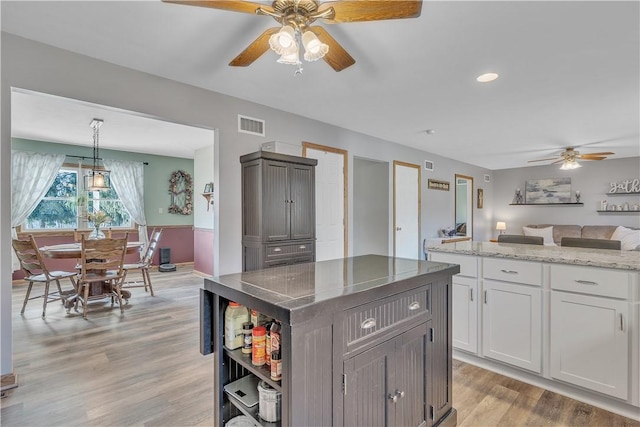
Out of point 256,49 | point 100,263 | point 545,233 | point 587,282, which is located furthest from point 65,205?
point 545,233

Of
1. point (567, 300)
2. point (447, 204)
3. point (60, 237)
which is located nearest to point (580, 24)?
point (567, 300)

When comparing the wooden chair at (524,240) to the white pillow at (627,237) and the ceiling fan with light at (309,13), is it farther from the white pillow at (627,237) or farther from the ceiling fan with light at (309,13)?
the white pillow at (627,237)

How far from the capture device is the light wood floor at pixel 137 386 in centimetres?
188

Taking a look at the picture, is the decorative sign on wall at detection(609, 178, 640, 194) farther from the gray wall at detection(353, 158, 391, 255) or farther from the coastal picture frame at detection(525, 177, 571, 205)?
the gray wall at detection(353, 158, 391, 255)

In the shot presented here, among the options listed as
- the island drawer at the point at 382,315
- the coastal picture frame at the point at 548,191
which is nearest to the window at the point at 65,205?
the island drawer at the point at 382,315

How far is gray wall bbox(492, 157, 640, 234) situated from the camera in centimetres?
690

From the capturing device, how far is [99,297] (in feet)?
13.3

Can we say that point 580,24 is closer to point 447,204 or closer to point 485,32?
point 485,32

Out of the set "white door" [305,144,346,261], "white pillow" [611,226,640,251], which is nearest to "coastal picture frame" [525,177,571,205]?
"white pillow" [611,226,640,251]

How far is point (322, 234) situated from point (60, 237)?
16.6 feet

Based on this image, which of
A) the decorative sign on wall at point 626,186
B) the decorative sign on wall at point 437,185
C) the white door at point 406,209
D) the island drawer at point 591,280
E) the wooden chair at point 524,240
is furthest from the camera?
the decorative sign on wall at point 626,186

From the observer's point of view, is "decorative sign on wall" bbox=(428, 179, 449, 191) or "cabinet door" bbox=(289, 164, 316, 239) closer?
"cabinet door" bbox=(289, 164, 316, 239)

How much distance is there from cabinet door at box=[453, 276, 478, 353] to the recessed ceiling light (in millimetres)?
1832

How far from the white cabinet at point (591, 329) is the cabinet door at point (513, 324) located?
98 millimetres
